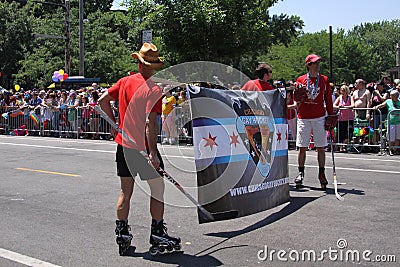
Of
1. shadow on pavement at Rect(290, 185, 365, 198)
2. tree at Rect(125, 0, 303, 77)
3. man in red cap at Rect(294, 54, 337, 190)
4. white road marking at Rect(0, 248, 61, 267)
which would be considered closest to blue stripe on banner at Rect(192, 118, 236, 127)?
white road marking at Rect(0, 248, 61, 267)

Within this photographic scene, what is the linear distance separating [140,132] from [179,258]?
1310 mm

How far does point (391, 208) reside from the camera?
7.44 metres

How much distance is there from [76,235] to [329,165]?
6511mm

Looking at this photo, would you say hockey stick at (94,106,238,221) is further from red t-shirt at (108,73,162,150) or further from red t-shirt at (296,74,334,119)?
red t-shirt at (296,74,334,119)

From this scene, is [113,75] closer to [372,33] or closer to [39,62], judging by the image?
[39,62]

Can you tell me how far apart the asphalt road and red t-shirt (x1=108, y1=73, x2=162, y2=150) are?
690mm

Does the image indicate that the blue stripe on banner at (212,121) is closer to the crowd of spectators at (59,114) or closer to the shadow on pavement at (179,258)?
the shadow on pavement at (179,258)

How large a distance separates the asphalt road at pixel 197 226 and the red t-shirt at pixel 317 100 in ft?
3.97

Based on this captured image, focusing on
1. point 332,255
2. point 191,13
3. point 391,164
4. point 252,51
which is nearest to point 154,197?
point 332,255

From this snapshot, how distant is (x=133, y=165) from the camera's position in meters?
5.56

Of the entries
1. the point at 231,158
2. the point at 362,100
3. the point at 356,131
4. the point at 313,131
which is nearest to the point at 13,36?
the point at 362,100

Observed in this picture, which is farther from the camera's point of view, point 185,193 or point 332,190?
point 332,190

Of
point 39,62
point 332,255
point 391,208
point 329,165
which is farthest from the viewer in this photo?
point 39,62

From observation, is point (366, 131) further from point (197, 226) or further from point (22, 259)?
point (22, 259)
